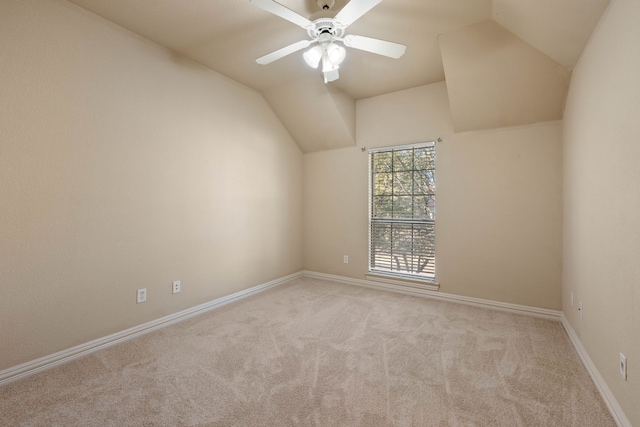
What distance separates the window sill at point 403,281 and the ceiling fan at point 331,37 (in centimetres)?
257

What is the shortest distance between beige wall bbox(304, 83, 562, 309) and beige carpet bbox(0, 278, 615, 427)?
494 millimetres

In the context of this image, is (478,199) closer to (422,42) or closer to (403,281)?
(403,281)

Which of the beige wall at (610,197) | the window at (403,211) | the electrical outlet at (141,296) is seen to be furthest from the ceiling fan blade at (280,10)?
the electrical outlet at (141,296)

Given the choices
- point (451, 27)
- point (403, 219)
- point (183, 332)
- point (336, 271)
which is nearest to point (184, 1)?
point (451, 27)

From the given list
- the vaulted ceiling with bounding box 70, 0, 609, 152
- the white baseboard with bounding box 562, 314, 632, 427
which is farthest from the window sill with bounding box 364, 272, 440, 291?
the vaulted ceiling with bounding box 70, 0, 609, 152

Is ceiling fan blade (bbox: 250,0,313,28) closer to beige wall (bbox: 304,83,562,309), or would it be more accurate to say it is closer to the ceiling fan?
the ceiling fan

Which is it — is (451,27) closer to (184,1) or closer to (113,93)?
(184,1)

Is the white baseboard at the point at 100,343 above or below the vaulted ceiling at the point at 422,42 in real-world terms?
below

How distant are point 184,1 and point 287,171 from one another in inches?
94.4

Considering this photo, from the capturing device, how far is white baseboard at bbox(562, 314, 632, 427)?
143 centimetres

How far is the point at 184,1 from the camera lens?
2.08 m

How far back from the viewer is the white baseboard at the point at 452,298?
284 centimetres

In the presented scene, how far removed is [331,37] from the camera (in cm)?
201

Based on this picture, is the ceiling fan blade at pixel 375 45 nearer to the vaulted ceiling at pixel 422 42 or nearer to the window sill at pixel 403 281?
the vaulted ceiling at pixel 422 42
